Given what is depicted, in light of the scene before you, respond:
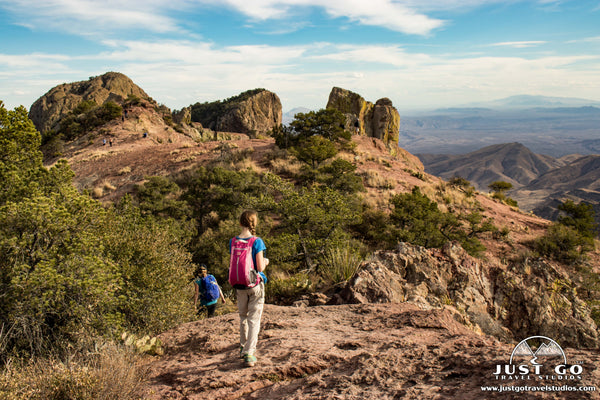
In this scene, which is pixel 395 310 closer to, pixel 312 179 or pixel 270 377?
pixel 270 377

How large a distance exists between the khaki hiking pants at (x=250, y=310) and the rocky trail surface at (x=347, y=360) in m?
0.28

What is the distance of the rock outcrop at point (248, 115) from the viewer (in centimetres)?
7056

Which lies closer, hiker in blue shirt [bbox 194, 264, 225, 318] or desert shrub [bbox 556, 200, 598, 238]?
hiker in blue shirt [bbox 194, 264, 225, 318]

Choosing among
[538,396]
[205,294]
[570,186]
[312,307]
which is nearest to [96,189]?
[205,294]

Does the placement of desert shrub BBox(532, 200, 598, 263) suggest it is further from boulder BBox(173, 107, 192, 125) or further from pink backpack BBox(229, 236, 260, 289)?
boulder BBox(173, 107, 192, 125)

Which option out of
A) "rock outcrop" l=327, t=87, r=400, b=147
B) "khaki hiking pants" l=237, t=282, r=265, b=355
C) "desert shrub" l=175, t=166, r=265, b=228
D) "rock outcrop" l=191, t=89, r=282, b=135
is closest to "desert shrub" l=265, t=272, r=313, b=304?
"khaki hiking pants" l=237, t=282, r=265, b=355

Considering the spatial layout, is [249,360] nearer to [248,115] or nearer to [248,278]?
[248,278]

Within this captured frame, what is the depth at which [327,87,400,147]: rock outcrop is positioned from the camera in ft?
157

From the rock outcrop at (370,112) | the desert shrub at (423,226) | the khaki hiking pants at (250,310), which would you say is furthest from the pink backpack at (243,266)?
the rock outcrop at (370,112)

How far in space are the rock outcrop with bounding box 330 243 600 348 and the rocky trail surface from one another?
0.65 m

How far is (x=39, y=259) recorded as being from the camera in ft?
15.1

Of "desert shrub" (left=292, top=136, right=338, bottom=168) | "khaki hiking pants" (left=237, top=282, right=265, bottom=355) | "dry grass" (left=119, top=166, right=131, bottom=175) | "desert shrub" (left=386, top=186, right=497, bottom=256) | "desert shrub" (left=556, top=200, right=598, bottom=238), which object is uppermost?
"desert shrub" (left=292, top=136, right=338, bottom=168)

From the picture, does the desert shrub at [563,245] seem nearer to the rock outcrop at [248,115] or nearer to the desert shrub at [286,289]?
the desert shrub at [286,289]

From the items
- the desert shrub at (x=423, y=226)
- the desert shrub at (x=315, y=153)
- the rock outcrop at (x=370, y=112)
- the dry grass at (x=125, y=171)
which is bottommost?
the desert shrub at (x=423, y=226)
